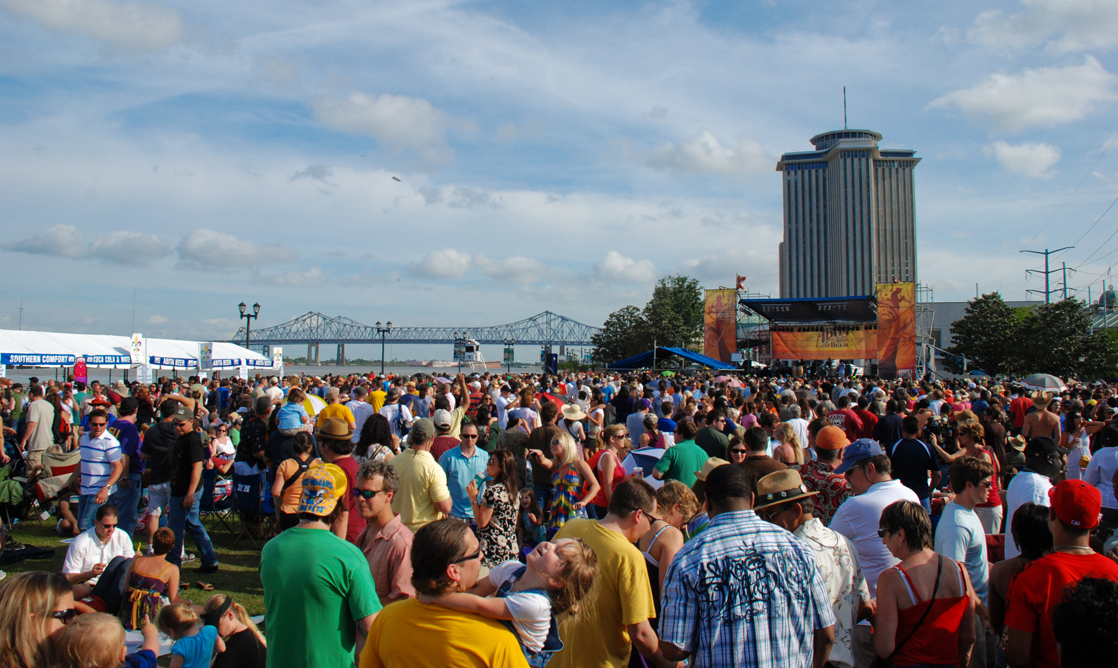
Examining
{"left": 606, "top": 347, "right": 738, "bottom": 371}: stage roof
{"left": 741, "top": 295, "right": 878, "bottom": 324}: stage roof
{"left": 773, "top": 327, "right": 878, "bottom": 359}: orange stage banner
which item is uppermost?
{"left": 741, "top": 295, "right": 878, "bottom": 324}: stage roof

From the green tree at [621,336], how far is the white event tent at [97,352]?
34.0 metres

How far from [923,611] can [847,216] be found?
431ft

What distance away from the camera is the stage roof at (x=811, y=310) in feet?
114

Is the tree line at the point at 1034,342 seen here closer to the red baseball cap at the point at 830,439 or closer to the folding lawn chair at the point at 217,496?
the red baseball cap at the point at 830,439

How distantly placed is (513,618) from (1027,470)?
422 cm

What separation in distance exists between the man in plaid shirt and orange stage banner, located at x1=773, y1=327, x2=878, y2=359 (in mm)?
33608

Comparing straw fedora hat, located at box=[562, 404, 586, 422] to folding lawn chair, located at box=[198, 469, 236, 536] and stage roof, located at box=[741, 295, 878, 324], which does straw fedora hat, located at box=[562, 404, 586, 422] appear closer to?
folding lawn chair, located at box=[198, 469, 236, 536]

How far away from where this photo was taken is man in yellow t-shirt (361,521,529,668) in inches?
74.6

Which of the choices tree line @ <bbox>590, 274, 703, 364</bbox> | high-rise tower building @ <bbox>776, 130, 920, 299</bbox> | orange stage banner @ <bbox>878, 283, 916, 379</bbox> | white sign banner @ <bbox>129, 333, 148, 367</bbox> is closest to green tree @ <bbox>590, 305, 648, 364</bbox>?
tree line @ <bbox>590, 274, 703, 364</bbox>

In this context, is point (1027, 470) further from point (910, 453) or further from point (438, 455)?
point (438, 455)

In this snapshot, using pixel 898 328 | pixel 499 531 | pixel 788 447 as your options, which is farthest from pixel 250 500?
pixel 898 328

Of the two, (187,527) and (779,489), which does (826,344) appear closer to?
(187,527)

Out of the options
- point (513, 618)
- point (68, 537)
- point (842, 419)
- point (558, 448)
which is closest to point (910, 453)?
point (842, 419)

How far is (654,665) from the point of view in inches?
117
